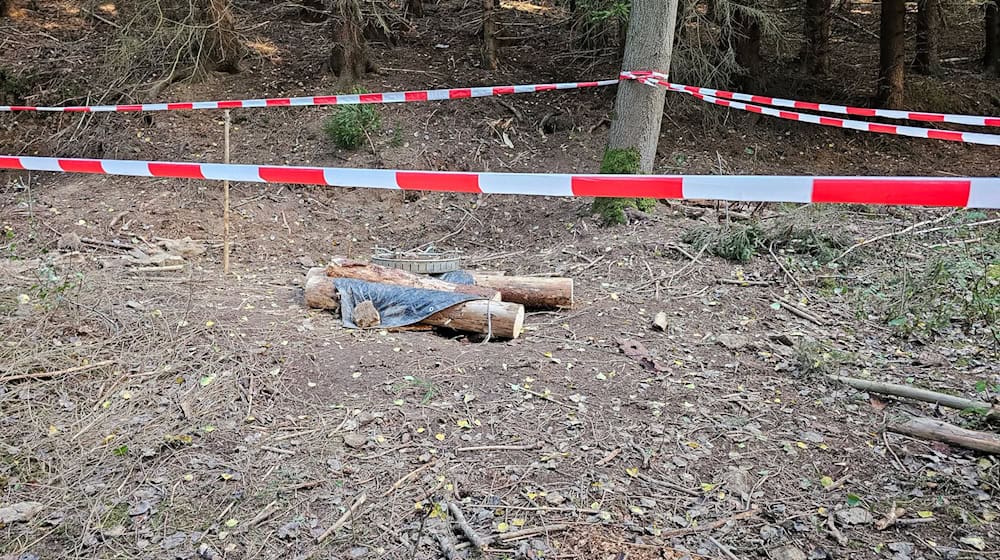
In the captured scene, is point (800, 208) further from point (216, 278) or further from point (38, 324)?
point (38, 324)

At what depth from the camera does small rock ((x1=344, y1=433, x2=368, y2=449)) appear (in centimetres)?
360

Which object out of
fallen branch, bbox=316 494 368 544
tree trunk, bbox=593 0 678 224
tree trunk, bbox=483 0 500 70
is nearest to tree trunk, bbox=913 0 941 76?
tree trunk, bbox=483 0 500 70

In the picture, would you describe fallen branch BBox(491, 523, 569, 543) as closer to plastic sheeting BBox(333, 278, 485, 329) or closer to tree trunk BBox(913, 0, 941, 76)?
plastic sheeting BBox(333, 278, 485, 329)

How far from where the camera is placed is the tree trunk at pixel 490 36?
11672 millimetres

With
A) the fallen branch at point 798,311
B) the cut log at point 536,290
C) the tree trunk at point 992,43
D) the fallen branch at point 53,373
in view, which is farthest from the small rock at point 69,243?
the tree trunk at point 992,43

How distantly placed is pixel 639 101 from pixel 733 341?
12.1 feet

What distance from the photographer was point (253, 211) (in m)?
8.79

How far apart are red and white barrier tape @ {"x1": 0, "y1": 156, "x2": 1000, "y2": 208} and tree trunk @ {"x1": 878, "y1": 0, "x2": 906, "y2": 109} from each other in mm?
9874

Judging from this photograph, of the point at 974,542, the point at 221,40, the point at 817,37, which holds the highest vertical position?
the point at 817,37

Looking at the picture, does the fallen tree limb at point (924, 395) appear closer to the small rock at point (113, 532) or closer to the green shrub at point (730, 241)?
the green shrub at point (730, 241)

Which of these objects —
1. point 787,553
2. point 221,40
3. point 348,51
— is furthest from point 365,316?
point 221,40

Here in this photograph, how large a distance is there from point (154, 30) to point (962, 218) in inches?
423

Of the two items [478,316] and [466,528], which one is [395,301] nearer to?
[478,316]

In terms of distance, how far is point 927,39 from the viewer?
12938mm
